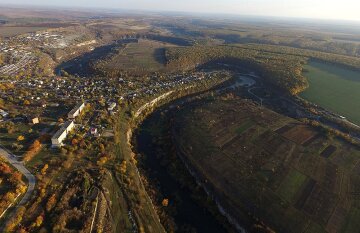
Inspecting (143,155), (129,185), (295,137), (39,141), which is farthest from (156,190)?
(295,137)

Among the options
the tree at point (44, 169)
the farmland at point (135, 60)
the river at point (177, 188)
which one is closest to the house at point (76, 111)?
the river at point (177, 188)

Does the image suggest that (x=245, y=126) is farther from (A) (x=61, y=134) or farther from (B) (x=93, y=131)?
(A) (x=61, y=134)

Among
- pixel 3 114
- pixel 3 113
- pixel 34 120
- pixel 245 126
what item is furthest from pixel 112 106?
pixel 245 126

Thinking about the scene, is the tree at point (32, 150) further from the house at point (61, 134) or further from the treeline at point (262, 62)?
the treeline at point (262, 62)

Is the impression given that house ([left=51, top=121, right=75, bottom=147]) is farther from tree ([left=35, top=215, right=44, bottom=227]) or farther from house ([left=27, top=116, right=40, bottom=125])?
tree ([left=35, top=215, right=44, bottom=227])

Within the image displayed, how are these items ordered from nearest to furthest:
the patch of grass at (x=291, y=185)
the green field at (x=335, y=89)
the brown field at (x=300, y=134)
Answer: the patch of grass at (x=291, y=185), the brown field at (x=300, y=134), the green field at (x=335, y=89)

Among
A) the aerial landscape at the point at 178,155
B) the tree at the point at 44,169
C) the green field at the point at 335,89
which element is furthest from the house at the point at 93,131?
the green field at the point at 335,89

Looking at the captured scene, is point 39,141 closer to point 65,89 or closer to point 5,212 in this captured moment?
point 5,212

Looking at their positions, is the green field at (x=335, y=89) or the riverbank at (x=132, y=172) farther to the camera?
the green field at (x=335, y=89)

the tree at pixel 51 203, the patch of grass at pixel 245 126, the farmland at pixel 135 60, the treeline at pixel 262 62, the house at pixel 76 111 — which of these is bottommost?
the farmland at pixel 135 60

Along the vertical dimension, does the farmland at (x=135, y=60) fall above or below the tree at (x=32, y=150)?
below

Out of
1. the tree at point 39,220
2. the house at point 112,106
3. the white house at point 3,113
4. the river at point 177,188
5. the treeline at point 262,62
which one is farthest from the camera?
the treeline at point 262,62
